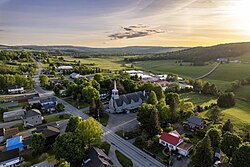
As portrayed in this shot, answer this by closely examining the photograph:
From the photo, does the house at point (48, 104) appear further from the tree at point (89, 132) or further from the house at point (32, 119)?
the tree at point (89, 132)

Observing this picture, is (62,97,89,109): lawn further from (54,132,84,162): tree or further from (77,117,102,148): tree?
(54,132,84,162): tree

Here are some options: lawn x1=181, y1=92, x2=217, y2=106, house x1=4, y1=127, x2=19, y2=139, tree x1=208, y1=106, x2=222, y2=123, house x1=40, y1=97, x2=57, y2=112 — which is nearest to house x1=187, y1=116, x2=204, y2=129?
tree x1=208, y1=106, x2=222, y2=123

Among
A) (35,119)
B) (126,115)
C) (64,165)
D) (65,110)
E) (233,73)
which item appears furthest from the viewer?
(233,73)

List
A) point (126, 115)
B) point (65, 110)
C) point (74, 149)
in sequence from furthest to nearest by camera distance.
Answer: point (65, 110) → point (126, 115) → point (74, 149)

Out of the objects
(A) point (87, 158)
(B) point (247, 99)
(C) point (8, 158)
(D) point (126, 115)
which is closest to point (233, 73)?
(B) point (247, 99)

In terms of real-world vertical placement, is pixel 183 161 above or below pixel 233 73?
below

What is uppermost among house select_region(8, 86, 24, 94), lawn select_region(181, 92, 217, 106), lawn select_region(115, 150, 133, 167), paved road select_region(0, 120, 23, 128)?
house select_region(8, 86, 24, 94)

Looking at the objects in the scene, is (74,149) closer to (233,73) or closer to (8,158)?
(8,158)

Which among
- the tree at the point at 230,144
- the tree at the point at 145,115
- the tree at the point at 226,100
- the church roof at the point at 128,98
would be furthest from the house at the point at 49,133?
the tree at the point at 226,100
